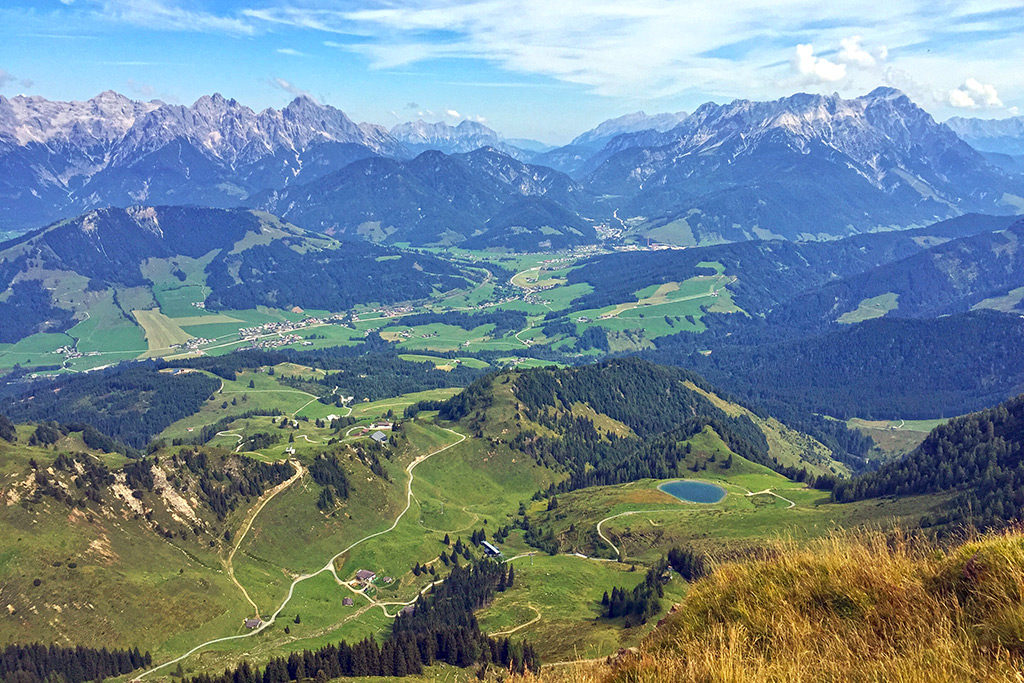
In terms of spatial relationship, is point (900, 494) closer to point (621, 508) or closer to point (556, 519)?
point (621, 508)

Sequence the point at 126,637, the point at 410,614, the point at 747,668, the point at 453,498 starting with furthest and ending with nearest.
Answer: the point at 453,498, the point at 410,614, the point at 126,637, the point at 747,668

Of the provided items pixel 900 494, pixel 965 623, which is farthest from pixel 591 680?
pixel 900 494

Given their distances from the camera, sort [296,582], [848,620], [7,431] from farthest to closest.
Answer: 1. [7,431]
2. [296,582]
3. [848,620]

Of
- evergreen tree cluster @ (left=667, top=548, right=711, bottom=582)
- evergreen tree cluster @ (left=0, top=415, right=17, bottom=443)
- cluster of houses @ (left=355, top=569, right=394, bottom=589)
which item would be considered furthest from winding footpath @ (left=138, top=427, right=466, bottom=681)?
evergreen tree cluster @ (left=0, top=415, right=17, bottom=443)

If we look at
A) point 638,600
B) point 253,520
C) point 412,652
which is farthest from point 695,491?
point 253,520

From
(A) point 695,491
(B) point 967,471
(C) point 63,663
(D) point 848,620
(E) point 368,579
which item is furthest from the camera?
(A) point 695,491

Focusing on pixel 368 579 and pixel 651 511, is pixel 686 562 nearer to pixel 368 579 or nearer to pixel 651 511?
pixel 651 511
